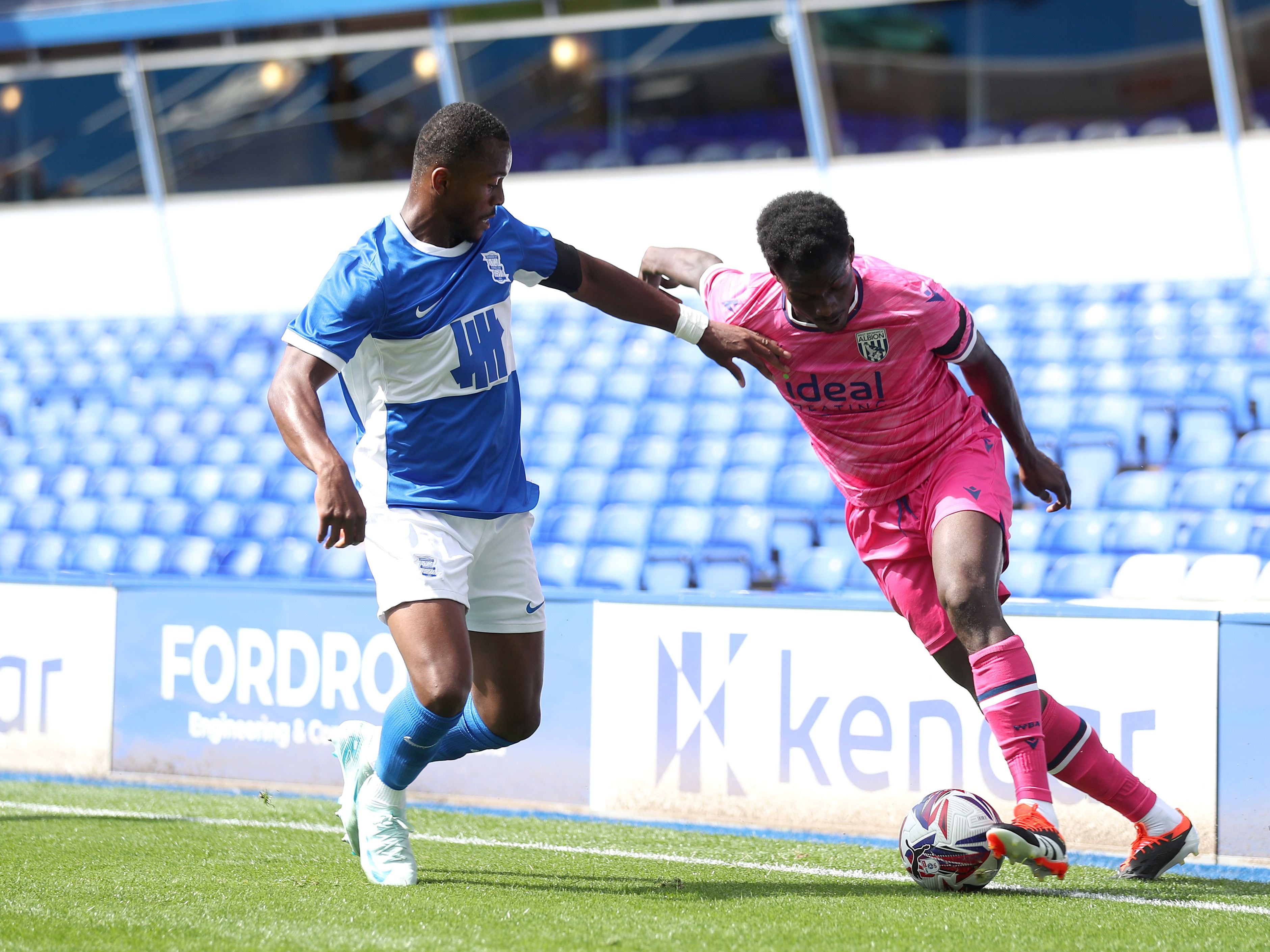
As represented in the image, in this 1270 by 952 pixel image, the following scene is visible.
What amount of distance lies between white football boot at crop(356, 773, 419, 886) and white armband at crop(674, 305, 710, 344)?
1620 mm

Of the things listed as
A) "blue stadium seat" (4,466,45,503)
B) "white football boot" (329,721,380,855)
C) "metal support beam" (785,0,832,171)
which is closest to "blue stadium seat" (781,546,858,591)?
"white football boot" (329,721,380,855)

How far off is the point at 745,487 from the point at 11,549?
5313 millimetres

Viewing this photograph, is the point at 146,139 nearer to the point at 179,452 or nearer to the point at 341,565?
the point at 179,452

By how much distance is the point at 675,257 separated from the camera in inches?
182

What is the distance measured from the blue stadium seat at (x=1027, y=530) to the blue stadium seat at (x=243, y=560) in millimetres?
4641

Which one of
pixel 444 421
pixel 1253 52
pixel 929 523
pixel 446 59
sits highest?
pixel 446 59

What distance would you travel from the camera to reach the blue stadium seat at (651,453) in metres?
9.43

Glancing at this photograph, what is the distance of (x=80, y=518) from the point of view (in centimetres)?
1022

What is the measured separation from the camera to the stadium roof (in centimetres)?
1343

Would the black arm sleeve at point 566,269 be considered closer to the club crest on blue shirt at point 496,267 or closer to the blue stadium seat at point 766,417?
the club crest on blue shirt at point 496,267

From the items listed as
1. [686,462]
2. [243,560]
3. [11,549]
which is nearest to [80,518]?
[11,549]

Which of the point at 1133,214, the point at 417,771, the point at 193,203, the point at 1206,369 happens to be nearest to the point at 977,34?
the point at 1133,214

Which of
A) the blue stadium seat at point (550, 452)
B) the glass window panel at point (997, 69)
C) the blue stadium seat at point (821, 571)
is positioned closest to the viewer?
the blue stadium seat at point (821, 571)

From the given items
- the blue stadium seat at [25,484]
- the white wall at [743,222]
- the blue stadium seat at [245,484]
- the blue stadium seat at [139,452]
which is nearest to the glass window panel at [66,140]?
the white wall at [743,222]
